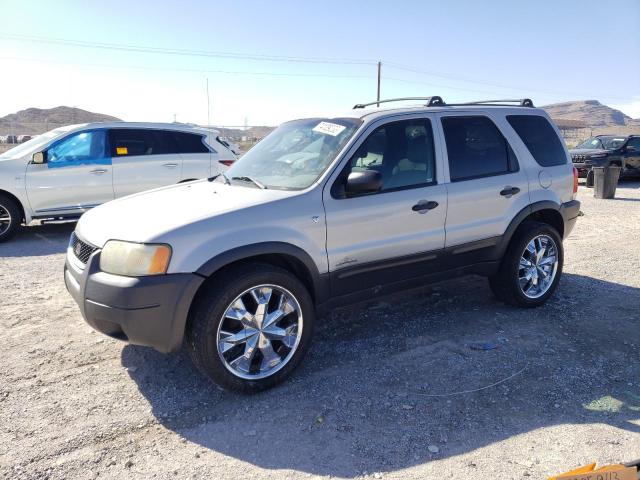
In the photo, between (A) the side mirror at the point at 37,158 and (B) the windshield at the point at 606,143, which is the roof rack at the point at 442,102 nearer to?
(A) the side mirror at the point at 37,158

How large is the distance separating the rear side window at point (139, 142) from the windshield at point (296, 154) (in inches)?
195

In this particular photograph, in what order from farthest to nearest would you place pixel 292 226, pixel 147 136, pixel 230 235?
pixel 147 136 → pixel 292 226 → pixel 230 235

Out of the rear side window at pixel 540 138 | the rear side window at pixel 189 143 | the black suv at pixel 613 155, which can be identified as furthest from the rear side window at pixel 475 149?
the black suv at pixel 613 155

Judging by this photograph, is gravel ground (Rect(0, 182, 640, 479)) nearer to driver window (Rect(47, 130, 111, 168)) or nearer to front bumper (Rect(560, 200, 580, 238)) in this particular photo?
front bumper (Rect(560, 200, 580, 238))

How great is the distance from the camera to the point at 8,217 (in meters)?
7.73

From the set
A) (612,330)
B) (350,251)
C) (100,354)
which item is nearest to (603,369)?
(612,330)

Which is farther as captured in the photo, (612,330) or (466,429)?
(612,330)

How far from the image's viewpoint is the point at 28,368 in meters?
3.70

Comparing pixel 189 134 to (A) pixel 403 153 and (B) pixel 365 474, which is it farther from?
Answer: (B) pixel 365 474

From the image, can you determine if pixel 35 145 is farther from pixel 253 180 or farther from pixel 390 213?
pixel 390 213

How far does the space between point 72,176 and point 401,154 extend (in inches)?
246

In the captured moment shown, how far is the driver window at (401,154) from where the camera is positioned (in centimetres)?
386

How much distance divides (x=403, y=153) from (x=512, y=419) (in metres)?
2.12

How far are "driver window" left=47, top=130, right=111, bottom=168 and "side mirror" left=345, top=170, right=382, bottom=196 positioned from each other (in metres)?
6.27
